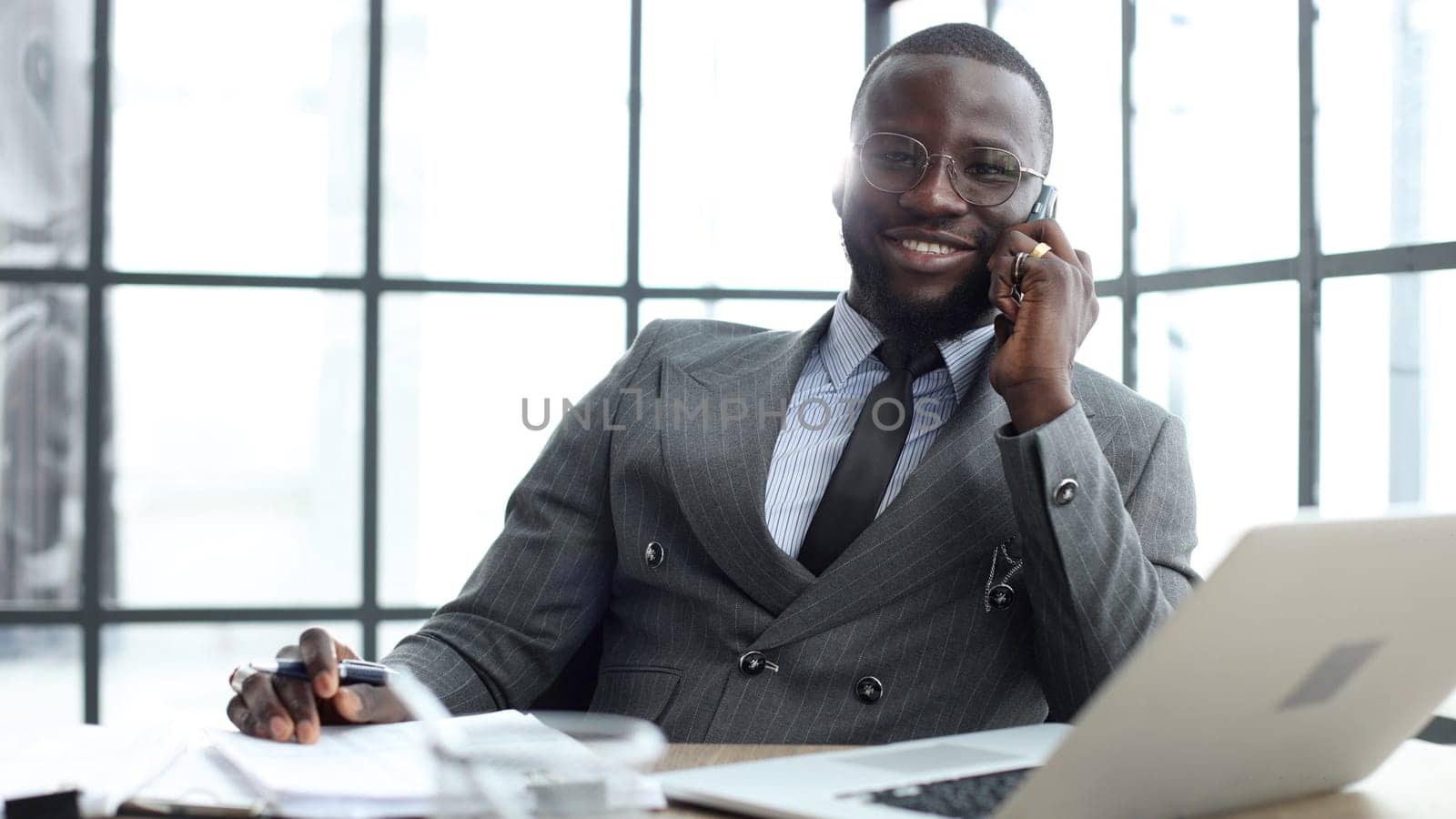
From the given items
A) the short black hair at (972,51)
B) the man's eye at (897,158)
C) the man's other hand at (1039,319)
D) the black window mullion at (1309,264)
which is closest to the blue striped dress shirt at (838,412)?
the man's other hand at (1039,319)

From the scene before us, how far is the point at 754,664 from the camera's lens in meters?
1.44

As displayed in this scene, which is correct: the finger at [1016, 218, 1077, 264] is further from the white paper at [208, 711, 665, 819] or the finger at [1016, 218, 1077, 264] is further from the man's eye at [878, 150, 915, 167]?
the white paper at [208, 711, 665, 819]

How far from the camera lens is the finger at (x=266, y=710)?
3.37 feet

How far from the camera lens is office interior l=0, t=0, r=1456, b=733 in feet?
11.3

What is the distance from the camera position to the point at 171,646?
3.55m

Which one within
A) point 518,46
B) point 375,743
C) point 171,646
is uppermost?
point 518,46

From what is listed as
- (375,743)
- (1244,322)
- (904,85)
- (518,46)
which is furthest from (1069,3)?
(375,743)

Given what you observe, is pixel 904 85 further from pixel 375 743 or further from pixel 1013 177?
pixel 375 743

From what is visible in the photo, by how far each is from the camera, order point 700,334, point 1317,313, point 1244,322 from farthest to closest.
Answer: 1. point 1244,322
2. point 1317,313
3. point 700,334

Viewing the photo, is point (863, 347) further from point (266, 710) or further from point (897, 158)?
point (266, 710)

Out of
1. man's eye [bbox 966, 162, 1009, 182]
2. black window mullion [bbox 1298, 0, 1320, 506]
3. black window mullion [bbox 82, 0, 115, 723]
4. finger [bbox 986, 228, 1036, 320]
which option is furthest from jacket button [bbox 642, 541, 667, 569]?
black window mullion [bbox 82, 0, 115, 723]

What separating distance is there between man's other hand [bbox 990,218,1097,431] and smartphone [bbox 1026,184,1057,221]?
49mm

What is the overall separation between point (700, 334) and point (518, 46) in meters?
2.16

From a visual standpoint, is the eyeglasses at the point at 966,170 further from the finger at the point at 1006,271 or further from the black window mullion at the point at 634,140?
the black window mullion at the point at 634,140
